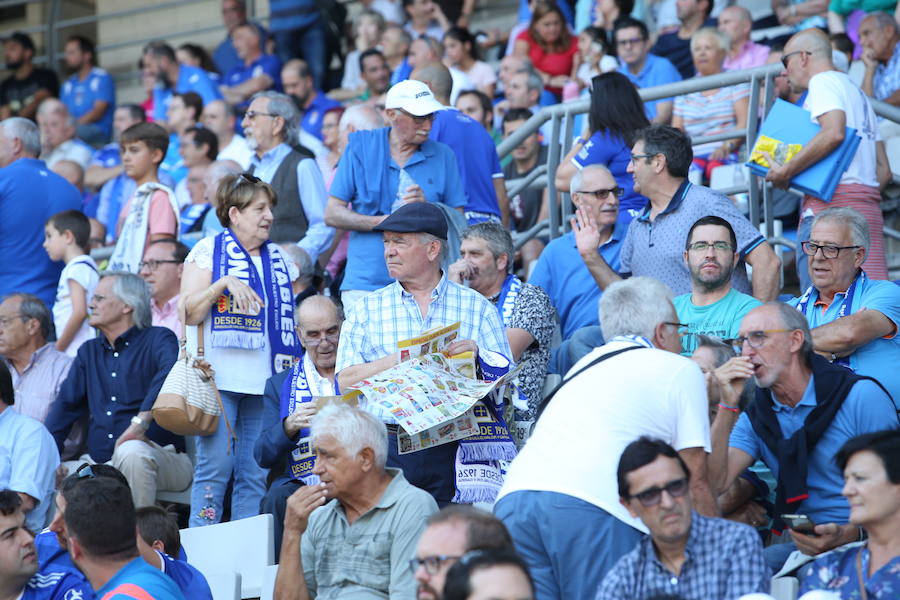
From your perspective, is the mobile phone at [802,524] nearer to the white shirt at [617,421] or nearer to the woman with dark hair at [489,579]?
the white shirt at [617,421]

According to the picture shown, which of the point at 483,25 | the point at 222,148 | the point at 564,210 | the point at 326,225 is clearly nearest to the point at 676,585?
the point at 326,225

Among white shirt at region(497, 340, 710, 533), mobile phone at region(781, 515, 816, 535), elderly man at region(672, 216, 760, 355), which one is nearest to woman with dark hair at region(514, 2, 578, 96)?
elderly man at region(672, 216, 760, 355)

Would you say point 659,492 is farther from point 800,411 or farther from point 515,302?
point 515,302

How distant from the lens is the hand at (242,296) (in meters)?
6.57

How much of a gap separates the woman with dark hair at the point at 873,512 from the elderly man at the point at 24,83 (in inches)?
473

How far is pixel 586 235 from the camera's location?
685 cm

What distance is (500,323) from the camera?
5.59 meters

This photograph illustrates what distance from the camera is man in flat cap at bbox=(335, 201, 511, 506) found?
5352 millimetres

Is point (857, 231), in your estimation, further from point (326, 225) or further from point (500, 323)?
point (326, 225)

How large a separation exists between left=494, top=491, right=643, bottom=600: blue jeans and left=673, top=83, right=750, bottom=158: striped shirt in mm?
5085

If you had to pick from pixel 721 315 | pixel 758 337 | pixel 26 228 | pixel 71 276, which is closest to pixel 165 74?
pixel 26 228

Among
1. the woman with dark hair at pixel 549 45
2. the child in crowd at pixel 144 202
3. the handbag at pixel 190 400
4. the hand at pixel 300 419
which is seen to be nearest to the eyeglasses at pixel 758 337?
the hand at pixel 300 419

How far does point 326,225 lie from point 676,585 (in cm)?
409

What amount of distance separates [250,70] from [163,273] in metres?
5.65
